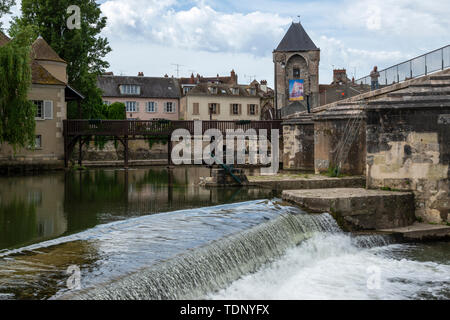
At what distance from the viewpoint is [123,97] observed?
50406 millimetres

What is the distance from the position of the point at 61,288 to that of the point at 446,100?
883cm

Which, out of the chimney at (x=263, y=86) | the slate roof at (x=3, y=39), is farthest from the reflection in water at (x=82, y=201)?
the chimney at (x=263, y=86)

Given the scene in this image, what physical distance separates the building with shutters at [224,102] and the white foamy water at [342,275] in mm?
39803

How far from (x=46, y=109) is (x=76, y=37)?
5697 millimetres

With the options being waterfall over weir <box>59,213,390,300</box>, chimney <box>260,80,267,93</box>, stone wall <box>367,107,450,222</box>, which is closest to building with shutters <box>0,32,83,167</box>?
stone wall <box>367,107,450,222</box>

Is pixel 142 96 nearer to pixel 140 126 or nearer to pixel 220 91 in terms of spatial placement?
pixel 220 91

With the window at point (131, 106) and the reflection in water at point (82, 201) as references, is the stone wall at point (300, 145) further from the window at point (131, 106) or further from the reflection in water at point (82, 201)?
the window at point (131, 106)

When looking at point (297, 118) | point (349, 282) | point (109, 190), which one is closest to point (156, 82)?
point (297, 118)

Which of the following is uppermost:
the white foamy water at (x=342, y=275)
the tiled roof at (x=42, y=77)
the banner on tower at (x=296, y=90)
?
the banner on tower at (x=296, y=90)

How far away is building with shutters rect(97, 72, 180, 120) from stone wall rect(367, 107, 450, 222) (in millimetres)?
40283

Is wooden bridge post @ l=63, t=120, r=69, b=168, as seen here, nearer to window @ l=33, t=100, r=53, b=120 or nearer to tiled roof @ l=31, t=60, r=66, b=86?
window @ l=33, t=100, r=53, b=120

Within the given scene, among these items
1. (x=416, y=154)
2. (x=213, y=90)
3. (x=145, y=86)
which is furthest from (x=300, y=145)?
(x=145, y=86)

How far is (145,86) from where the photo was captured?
170 ft

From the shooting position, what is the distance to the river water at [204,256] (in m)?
6.06
